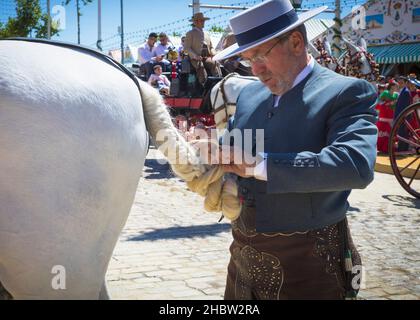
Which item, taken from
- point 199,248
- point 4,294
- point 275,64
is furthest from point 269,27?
point 199,248

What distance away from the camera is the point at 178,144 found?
171 centimetres

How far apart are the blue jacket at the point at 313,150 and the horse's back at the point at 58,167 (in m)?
0.53

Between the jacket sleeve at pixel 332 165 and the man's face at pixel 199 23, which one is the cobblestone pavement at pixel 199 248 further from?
the man's face at pixel 199 23

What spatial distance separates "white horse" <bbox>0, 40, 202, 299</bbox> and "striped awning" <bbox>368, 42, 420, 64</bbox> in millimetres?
17932

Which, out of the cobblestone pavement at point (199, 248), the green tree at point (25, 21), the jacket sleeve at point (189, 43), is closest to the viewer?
the cobblestone pavement at point (199, 248)

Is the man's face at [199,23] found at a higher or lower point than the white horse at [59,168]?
higher

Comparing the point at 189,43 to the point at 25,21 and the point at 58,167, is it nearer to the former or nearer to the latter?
the point at 58,167

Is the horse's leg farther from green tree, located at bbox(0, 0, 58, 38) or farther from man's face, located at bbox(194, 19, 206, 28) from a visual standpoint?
green tree, located at bbox(0, 0, 58, 38)

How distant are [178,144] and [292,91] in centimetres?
48

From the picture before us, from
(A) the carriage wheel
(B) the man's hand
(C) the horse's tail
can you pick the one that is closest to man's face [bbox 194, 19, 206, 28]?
(A) the carriage wheel

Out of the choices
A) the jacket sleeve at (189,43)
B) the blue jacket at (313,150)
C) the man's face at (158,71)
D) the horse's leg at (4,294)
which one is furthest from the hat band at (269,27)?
the man's face at (158,71)

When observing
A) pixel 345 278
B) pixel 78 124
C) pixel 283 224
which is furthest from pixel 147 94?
pixel 345 278

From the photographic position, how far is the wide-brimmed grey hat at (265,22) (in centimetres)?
170
